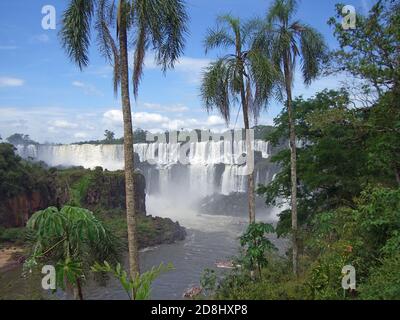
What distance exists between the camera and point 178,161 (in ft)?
202

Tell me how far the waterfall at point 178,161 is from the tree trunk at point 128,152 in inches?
1729

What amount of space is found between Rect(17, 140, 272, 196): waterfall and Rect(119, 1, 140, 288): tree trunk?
43912 millimetres

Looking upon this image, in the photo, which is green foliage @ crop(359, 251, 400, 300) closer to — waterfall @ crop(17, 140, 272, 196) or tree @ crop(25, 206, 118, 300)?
tree @ crop(25, 206, 118, 300)

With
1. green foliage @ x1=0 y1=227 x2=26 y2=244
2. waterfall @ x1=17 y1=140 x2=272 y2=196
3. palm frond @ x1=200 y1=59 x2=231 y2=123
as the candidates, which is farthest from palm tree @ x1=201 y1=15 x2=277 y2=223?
waterfall @ x1=17 y1=140 x2=272 y2=196

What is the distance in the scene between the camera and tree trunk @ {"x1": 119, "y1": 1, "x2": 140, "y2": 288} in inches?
282

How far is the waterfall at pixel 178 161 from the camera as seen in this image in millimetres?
55906

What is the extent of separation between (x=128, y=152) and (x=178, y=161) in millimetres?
54190

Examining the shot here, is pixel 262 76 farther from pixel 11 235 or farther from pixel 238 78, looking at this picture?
pixel 11 235

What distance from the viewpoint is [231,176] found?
5581cm

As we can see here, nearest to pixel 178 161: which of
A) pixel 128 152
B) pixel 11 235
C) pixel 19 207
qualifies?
pixel 19 207

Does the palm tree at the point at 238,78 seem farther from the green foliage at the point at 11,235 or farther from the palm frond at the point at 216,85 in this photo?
the green foliage at the point at 11,235

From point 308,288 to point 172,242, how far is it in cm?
3165
